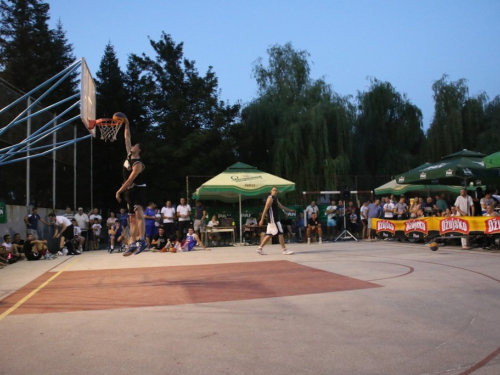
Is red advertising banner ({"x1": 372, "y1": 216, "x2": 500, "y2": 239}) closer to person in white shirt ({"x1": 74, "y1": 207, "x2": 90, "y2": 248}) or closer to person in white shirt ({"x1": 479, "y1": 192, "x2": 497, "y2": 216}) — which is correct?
person in white shirt ({"x1": 479, "y1": 192, "x2": 497, "y2": 216})

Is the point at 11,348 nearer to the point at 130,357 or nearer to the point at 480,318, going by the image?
the point at 130,357

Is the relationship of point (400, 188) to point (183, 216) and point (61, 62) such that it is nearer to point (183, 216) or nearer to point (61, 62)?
point (183, 216)

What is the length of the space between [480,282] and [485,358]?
4282 millimetres

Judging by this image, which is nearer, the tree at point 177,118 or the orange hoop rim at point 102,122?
the orange hoop rim at point 102,122

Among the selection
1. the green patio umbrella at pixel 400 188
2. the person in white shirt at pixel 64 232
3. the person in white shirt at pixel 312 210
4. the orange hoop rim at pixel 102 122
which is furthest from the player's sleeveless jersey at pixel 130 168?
the green patio umbrella at pixel 400 188

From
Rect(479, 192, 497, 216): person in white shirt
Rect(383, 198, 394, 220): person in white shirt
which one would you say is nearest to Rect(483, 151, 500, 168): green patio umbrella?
Rect(479, 192, 497, 216): person in white shirt

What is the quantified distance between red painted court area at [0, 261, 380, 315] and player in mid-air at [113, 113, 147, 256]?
80 centimetres

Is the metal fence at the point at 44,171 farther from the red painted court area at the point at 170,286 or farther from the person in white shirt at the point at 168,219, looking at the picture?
the red painted court area at the point at 170,286

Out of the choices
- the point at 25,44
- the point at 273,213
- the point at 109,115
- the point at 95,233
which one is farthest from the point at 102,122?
the point at 25,44

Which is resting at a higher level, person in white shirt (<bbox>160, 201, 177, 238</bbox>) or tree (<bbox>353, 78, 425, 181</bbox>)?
tree (<bbox>353, 78, 425, 181</bbox>)

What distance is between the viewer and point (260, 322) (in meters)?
5.59

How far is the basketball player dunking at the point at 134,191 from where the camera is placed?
8.91 metres

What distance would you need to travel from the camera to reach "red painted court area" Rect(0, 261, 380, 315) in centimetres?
711

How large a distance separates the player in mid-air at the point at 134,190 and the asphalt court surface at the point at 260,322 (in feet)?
2.67
